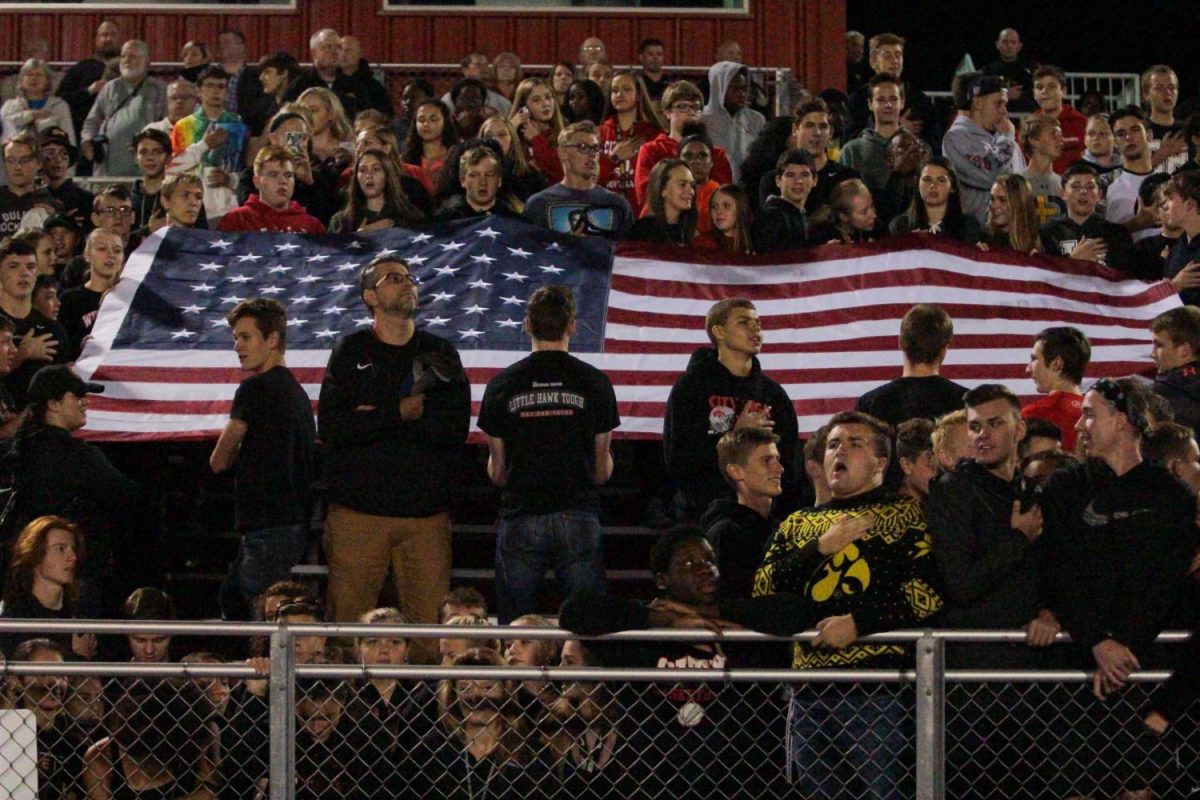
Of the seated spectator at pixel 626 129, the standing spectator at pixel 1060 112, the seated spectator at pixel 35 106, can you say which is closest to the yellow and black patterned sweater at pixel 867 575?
the seated spectator at pixel 626 129

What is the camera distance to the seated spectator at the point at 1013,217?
35.6 feet

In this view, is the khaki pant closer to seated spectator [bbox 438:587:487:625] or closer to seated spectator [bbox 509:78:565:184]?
seated spectator [bbox 438:587:487:625]

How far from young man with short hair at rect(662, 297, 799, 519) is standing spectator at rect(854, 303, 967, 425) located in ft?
1.40

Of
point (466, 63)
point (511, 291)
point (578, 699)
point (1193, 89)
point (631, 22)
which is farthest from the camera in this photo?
point (1193, 89)

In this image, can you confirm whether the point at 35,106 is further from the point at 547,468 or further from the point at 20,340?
the point at 547,468

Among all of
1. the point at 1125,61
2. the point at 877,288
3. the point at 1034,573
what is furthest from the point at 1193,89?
the point at 1034,573

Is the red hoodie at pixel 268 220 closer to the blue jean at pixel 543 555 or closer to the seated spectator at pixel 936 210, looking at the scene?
the blue jean at pixel 543 555

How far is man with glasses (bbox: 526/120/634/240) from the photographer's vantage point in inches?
424

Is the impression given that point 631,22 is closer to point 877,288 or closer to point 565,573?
point 877,288

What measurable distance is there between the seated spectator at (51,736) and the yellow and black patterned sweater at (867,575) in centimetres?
232

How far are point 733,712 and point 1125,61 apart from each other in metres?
19.4

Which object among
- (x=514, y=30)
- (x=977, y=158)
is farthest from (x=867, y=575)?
(x=514, y=30)

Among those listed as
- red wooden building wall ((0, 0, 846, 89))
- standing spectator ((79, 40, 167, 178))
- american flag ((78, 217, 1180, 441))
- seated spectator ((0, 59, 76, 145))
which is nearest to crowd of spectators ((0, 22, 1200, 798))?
american flag ((78, 217, 1180, 441))

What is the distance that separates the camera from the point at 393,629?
5938 mm
